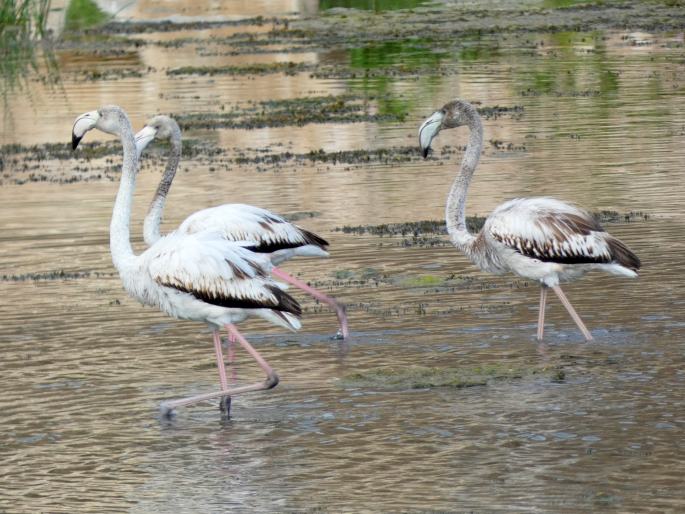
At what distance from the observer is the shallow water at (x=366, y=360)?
7.21 meters

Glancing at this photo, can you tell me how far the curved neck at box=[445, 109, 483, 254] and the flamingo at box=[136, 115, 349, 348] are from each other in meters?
1.00

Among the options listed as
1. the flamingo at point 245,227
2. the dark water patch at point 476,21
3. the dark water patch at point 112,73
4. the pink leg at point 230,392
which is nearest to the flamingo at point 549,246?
the flamingo at point 245,227

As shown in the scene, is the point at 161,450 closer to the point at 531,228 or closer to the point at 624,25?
the point at 531,228

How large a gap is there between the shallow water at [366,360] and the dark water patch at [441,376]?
72mm

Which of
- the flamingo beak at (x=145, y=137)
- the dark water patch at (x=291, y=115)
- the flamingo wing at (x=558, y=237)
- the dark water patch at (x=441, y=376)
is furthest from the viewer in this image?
the dark water patch at (x=291, y=115)

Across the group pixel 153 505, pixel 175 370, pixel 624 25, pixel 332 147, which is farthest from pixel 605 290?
pixel 624 25

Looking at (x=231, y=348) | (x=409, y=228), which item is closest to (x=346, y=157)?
(x=409, y=228)

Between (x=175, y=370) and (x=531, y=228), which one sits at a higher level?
(x=531, y=228)

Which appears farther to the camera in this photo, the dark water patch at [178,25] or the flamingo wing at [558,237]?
the dark water patch at [178,25]

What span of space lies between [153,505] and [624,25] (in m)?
32.5

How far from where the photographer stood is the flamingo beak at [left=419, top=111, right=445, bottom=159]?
35.4ft

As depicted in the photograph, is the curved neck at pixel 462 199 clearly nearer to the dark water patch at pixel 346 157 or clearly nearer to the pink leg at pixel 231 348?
the pink leg at pixel 231 348

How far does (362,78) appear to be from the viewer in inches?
1177

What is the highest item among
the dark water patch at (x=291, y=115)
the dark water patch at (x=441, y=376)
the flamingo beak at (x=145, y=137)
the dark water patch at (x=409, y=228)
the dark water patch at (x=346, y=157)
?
the flamingo beak at (x=145, y=137)
